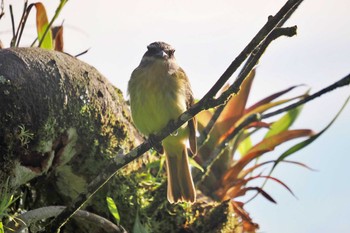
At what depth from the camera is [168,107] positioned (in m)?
4.08

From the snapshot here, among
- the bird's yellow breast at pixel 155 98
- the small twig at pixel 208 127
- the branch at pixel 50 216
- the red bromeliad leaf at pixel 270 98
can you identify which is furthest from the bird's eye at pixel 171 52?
the branch at pixel 50 216

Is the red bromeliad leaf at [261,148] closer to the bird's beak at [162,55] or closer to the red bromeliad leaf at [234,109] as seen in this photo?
the red bromeliad leaf at [234,109]

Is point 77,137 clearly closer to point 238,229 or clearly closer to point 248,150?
point 238,229

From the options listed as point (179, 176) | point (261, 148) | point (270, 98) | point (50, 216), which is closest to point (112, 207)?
point (50, 216)

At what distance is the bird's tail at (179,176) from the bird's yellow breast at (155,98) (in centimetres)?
27

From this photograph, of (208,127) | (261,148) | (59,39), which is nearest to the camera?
(208,127)

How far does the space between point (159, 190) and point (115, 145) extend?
0.36m

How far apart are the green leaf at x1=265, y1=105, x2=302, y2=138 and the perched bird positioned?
0.90 metres

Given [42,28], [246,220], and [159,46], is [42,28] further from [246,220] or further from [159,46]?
[246,220]

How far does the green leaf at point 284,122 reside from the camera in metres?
5.07

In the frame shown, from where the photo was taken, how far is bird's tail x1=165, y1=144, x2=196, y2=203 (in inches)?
157

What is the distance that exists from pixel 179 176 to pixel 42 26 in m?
1.18

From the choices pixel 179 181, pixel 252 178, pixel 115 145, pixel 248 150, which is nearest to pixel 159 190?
pixel 179 181

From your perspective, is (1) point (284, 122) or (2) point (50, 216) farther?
(1) point (284, 122)
